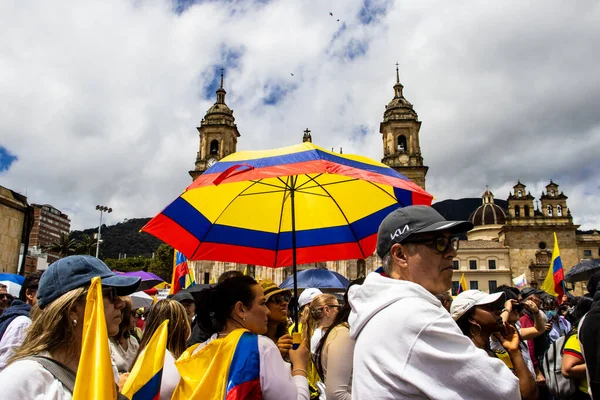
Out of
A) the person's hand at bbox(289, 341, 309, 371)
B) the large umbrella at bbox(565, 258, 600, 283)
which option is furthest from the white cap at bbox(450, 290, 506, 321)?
the large umbrella at bbox(565, 258, 600, 283)

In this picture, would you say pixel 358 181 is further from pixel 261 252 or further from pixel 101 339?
pixel 101 339

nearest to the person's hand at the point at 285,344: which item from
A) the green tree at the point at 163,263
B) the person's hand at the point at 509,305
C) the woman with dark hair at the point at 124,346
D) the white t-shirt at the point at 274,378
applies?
the white t-shirt at the point at 274,378

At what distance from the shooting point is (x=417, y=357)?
1513 millimetres

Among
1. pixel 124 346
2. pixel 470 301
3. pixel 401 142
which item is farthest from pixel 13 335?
pixel 401 142

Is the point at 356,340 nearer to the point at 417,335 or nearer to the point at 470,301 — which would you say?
the point at 417,335

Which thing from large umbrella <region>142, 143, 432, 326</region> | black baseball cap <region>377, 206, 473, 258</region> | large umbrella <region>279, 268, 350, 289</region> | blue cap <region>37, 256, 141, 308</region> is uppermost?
large umbrella <region>142, 143, 432, 326</region>

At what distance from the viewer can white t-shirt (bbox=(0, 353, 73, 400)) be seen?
1621 mm

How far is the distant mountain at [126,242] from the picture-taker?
500ft

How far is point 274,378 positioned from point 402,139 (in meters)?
47.8

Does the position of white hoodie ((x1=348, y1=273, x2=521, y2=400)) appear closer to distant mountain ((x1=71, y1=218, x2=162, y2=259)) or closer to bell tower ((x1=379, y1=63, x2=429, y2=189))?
bell tower ((x1=379, y1=63, x2=429, y2=189))

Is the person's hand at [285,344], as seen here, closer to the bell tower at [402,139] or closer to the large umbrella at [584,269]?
the large umbrella at [584,269]

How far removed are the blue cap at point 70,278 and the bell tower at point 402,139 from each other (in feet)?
147

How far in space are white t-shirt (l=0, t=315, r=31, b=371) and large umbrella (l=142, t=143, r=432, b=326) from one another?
140cm

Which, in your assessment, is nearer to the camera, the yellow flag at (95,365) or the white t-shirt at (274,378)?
the yellow flag at (95,365)
